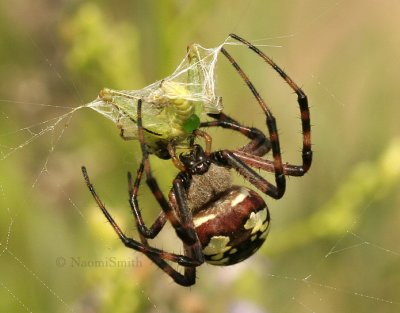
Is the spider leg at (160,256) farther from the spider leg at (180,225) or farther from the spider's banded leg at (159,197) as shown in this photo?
the spider's banded leg at (159,197)

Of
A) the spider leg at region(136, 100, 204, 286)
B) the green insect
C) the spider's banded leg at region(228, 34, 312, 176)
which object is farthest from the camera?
the spider's banded leg at region(228, 34, 312, 176)

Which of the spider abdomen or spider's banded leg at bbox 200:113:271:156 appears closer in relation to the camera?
the spider abdomen

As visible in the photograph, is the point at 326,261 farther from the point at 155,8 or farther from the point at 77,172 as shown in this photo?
the point at 155,8

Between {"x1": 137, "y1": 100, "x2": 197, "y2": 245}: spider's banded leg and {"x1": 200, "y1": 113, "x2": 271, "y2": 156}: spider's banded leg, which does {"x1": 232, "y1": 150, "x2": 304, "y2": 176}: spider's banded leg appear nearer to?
{"x1": 200, "y1": 113, "x2": 271, "y2": 156}: spider's banded leg

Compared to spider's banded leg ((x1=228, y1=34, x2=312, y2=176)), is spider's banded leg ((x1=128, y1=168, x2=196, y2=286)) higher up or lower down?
lower down

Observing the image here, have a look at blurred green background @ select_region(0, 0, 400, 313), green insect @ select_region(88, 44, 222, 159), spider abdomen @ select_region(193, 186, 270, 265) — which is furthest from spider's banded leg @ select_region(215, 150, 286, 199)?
green insect @ select_region(88, 44, 222, 159)

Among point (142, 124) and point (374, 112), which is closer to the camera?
point (142, 124)

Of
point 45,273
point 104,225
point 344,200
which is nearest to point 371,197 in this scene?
point 344,200

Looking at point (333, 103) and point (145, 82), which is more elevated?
point (145, 82)
